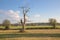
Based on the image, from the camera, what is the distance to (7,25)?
4778 centimetres

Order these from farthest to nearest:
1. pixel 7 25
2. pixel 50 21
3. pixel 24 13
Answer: pixel 50 21, pixel 7 25, pixel 24 13

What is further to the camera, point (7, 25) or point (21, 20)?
point (7, 25)

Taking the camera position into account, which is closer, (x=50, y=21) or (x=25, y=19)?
(x=25, y=19)

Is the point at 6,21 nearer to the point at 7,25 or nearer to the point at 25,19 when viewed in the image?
the point at 7,25

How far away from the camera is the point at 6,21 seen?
49781 millimetres

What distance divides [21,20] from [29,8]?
12.4 ft

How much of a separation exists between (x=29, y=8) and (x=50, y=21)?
107 ft

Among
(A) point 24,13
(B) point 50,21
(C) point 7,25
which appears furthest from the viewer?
(B) point 50,21

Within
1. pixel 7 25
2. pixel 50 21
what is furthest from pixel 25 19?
pixel 50 21

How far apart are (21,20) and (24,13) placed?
231 cm

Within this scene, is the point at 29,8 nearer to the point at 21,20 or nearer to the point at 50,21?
the point at 21,20

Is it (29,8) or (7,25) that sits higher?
(29,8)

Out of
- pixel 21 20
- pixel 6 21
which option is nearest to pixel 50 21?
pixel 6 21

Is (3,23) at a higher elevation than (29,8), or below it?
below
